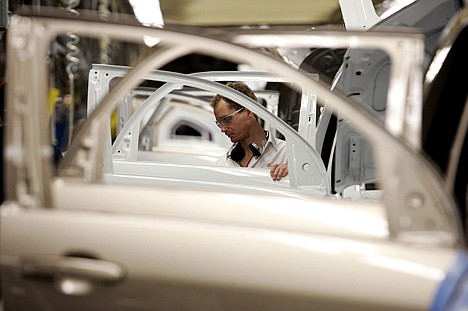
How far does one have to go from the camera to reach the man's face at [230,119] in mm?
4466

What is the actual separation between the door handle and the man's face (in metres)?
2.83

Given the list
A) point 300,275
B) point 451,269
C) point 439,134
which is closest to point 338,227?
point 300,275

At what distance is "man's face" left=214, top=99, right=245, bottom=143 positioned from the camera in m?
4.47

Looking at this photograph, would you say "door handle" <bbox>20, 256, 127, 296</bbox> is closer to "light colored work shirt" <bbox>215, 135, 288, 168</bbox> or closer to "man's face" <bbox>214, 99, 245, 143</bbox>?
"man's face" <bbox>214, 99, 245, 143</bbox>

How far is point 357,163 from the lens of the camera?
3600 millimetres

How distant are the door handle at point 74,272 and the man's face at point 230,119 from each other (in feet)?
9.30

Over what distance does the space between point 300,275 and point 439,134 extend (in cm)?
74

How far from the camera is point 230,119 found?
4.47 metres

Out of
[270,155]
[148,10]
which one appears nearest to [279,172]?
[270,155]

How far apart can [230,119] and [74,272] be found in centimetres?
287

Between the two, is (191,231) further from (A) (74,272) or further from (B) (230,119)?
(B) (230,119)

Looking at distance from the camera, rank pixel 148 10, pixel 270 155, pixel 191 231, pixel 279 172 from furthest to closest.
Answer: pixel 148 10 → pixel 270 155 → pixel 279 172 → pixel 191 231

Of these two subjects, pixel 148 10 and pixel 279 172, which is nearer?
pixel 279 172

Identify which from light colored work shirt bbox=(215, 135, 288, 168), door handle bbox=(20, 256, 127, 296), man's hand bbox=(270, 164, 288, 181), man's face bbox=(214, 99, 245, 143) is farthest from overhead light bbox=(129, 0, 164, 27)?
door handle bbox=(20, 256, 127, 296)
